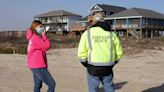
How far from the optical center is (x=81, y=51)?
5.82 metres

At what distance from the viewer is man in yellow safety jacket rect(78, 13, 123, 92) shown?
5.80 meters

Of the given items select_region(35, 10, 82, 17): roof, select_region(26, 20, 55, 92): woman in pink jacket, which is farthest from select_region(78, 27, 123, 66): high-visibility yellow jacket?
select_region(35, 10, 82, 17): roof

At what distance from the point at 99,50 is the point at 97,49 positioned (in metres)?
0.03

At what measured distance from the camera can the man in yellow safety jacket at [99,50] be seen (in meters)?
5.80

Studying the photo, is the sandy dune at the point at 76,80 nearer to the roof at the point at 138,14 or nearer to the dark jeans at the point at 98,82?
the dark jeans at the point at 98,82

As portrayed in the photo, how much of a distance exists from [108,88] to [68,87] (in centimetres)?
388

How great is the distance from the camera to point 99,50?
5805mm

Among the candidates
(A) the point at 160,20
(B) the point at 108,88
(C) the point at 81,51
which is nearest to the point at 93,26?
(C) the point at 81,51

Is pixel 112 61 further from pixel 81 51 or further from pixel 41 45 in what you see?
pixel 41 45

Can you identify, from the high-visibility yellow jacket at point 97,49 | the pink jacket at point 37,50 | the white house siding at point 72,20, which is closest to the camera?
the high-visibility yellow jacket at point 97,49

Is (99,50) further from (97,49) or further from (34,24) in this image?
(34,24)

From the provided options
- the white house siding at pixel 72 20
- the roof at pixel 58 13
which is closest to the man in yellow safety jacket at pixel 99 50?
the white house siding at pixel 72 20

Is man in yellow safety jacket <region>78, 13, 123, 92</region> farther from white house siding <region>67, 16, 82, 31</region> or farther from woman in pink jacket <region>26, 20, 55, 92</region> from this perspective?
white house siding <region>67, 16, 82, 31</region>

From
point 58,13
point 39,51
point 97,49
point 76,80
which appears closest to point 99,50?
point 97,49
